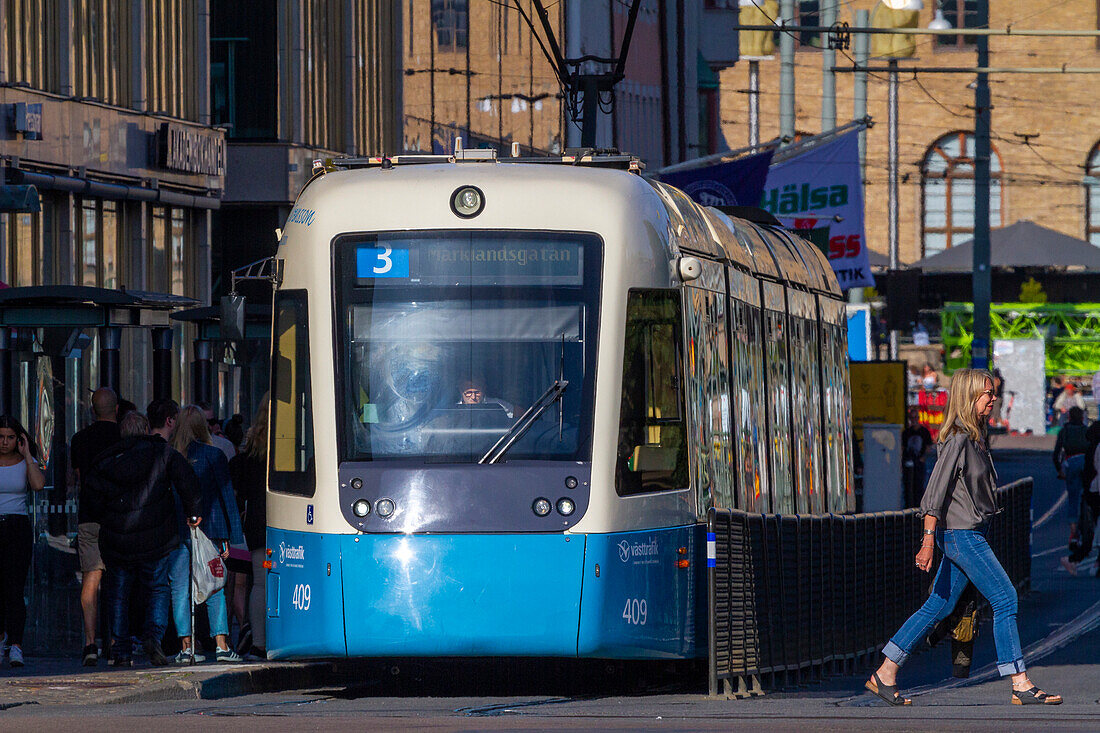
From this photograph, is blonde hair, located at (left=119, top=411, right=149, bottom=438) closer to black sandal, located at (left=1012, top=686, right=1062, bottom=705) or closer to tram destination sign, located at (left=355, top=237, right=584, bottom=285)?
tram destination sign, located at (left=355, top=237, right=584, bottom=285)

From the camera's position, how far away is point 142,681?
12.5m

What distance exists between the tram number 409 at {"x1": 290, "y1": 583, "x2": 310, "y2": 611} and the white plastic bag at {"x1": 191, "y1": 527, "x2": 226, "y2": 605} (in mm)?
1744

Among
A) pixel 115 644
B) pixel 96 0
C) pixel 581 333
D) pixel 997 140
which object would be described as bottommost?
pixel 115 644

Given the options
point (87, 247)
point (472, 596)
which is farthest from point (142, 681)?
point (87, 247)

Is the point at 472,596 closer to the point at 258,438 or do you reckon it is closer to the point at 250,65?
the point at 258,438

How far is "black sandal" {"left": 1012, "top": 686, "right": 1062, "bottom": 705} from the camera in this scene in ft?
37.6

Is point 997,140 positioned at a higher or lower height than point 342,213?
higher

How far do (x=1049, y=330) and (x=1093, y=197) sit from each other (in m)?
16.1

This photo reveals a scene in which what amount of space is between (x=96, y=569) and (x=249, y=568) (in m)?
1.03

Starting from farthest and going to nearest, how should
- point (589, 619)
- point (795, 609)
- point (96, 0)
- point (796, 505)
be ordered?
point (96, 0) < point (796, 505) < point (795, 609) < point (589, 619)

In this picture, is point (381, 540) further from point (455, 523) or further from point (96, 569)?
point (96, 569)

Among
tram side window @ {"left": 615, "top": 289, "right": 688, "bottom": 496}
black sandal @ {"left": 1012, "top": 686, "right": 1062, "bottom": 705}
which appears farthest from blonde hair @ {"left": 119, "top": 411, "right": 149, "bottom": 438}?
black sandal @ {"left": 1012, "top": 686, "right": 1062, "bottom": 705}

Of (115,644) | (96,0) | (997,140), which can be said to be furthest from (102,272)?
(997,140)

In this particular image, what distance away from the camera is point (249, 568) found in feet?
48.3
